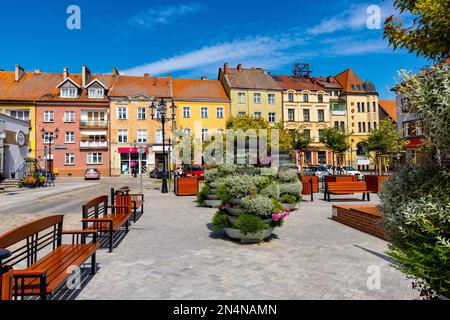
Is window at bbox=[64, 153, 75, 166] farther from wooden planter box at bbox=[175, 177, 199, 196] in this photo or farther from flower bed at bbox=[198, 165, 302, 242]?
flower bed at bbox=[198, 165, 302, 242]

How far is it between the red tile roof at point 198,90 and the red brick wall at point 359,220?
37.2 meters

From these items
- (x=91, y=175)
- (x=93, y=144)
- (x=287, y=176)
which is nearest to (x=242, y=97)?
(x=93, y=144)

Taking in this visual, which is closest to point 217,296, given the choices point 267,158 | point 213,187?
point 213,187

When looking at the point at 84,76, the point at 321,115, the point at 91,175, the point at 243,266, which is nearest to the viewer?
the point at 243,266

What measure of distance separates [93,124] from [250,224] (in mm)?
40193

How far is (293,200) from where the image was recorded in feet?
36.7

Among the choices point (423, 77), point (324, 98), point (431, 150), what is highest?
point (324, 98)

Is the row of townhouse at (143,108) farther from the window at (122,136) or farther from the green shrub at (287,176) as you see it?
the green shrub at (287,176)

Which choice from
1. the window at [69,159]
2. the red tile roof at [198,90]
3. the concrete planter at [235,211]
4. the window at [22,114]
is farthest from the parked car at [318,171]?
the window at [22,114]

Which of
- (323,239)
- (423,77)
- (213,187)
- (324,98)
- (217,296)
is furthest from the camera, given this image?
(324,98)

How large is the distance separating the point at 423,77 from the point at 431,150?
0.67 m

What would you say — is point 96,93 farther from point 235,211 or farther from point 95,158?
point 235,211

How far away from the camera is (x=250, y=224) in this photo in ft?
21.3
